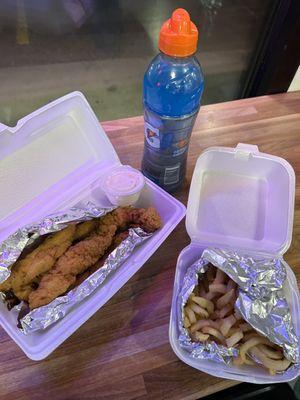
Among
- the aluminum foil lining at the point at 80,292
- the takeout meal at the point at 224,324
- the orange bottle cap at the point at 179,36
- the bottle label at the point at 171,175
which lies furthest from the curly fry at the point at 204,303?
the orange bottle cap at the point at 179,36

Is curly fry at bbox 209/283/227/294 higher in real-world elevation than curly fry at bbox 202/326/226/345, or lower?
higher

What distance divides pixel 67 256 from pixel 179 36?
0.36m

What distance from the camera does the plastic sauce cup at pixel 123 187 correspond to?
679mm

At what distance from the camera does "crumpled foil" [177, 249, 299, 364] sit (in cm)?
52

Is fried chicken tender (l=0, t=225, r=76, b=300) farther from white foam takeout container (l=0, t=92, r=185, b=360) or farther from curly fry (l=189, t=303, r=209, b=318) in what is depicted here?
curly fry (l=189, t=303, r=209, b=318)

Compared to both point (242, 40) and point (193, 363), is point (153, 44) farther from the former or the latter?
point (193, 363)

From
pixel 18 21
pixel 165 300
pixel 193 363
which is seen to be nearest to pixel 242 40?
pixel 18 21

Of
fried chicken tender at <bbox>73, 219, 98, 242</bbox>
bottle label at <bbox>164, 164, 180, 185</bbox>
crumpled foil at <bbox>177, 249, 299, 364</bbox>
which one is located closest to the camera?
crumpled foil at <bbox>177, 249, 299, 364</bbox>

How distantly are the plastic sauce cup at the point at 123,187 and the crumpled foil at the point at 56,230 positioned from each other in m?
0.04

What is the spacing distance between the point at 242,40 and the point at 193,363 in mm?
1058

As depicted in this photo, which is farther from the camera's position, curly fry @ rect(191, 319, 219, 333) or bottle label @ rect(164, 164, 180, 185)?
bottle label @ rect(164, 164, 180, 185)

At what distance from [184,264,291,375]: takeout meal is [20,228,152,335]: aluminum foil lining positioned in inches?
4.7

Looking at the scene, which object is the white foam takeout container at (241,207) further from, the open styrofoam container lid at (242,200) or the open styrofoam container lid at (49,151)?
the open styrofoam container lid at (49,151)

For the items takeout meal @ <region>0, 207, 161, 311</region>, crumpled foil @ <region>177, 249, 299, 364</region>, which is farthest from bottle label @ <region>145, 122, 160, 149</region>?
crumpled foil @ <region>177, 249, 299, 364</region>
